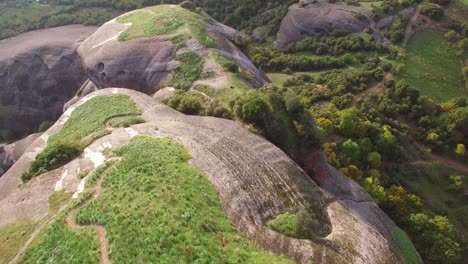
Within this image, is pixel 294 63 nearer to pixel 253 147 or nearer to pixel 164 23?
pixel 164 23

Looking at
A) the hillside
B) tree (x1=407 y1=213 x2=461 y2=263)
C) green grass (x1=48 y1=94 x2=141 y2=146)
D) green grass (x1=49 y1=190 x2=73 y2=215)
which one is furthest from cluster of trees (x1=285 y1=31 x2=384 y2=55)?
green grass (x1=49 y1=190 x2=73 y2=215)

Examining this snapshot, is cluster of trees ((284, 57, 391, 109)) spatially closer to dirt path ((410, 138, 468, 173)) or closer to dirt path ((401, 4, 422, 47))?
dirt path ((401, 4, 422, 47))

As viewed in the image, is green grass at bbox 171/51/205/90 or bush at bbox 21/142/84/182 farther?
green grass at bbox 171/51/205/90

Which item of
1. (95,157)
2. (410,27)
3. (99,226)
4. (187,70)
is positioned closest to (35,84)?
(187,70)

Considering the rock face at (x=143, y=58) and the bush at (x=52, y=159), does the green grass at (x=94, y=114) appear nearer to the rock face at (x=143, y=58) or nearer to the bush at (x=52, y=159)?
the bush at (x=52, y=159)

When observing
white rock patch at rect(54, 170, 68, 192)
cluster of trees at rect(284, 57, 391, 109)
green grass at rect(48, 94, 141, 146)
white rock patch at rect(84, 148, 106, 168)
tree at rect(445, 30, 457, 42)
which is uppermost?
white rock patch at rect(84, 148, 106, 168)

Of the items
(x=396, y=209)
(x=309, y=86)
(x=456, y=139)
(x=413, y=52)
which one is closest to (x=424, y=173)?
(x=456, y=139)

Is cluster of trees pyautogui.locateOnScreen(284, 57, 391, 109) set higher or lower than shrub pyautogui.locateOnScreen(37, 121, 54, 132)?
higher

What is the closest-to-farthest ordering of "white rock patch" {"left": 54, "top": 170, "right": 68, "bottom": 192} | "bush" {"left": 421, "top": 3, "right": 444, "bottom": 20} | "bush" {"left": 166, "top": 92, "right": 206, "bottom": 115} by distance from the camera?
"white rock patch" {"left": 54, "top": 170, "right": 68, "bottom": 192}, "bush" {"left": 166, "top": 92, "right": 206, "bottom": 115}, "bush" {"left": 421, "top": 3, "right": 444, "bottom": 20}
